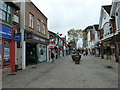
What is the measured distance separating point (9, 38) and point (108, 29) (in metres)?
17.7

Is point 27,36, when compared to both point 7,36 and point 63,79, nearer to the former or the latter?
point 7,36

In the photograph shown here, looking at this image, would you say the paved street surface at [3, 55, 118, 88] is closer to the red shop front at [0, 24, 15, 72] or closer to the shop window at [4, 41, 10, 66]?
the red shop front at [0, 24, 15, 72]

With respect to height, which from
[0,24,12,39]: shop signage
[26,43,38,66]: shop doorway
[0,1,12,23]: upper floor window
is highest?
[0,1,12,23]: upper floor window

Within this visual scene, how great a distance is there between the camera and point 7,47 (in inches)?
359

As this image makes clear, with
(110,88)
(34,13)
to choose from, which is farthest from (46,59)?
(110,88)

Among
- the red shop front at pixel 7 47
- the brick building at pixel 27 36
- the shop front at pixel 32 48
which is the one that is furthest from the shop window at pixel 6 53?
the shop front at pixel 32 48

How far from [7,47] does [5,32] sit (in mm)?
1356

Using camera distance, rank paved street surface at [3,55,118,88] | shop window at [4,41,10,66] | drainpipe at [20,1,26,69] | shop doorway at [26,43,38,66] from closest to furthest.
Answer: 1. paved street surface at [3,55,118,88]
2. shop window at [4,41,10,66]
3. drainpipe at [20,1,26,69]
4. shop doorway at [26,43,38,66]

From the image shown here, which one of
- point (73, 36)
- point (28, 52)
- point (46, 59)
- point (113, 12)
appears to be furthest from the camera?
point (73, 36)

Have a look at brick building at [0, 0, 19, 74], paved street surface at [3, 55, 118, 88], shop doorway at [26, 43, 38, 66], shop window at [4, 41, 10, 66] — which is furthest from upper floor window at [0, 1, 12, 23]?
paved street surface at [3, 55, 118, 88]

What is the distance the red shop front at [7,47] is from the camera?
828cm

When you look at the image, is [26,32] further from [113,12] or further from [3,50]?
[113,12]

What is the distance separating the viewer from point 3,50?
8.46 meters

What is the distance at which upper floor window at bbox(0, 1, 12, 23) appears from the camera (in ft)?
28.3
